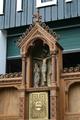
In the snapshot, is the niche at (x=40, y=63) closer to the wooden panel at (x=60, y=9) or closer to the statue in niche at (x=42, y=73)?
the statue in niche at (x=42, y=73)

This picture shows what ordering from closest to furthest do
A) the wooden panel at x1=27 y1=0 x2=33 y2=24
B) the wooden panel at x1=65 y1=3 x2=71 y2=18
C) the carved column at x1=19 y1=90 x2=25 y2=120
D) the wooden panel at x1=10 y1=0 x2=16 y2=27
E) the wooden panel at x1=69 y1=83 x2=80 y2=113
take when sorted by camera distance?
the wooden panel at x1=69 y1=83 x2=80 y2=113 < the carved column at x1=19 y1=90 x2=25 y2=120 < the wooden panel at x1=65 y1=3 x2=71 y2=18 < the wooden panel at x1=27 y1=0 x2=33 y2=24 < the wooden panel at x1=10 y1=0 x2=16 y2=27

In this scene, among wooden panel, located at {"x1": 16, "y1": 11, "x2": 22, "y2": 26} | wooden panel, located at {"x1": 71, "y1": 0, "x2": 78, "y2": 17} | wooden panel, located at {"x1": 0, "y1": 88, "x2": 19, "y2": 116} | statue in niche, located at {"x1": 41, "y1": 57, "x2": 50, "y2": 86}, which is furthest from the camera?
wooden panel, located at {"x1": 16, "y1": 11, "x2": 22, "y2": 26}

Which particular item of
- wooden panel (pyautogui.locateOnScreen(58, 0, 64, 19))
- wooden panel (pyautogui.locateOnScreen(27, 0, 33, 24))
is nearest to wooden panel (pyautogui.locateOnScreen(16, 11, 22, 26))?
wooden panel (pyautogui.locateOnScreen(27, 0, 33, 24))

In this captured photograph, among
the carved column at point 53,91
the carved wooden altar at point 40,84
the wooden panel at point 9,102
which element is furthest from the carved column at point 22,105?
the carved column at point 53,91

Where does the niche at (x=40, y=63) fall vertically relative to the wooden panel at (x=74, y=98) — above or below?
above

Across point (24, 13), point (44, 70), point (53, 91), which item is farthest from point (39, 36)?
point (24, 13)

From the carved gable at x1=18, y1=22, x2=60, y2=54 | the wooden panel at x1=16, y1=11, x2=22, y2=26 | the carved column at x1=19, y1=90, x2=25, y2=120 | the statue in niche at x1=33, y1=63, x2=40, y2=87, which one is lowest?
the carved column at x1=19, y1=90, x2=25, y2=120

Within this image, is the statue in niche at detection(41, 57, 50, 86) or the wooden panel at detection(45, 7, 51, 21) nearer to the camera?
the statue in niche at detection(41, 57, 50, 86)

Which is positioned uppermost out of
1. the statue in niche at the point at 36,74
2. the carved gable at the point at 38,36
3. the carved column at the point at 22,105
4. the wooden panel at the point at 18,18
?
the wooden panel at the point at 18,18

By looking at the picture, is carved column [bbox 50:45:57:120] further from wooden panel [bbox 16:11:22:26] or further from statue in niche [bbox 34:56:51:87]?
wooden panel [bbox 16:11:22:26]

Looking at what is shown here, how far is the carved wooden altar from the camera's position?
10.7 meters

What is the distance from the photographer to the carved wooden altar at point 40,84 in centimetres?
1067

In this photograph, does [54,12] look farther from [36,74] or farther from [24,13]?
[36,74]

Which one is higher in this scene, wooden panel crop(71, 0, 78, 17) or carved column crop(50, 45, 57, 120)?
wooden panel crop(71, 0, 78, 17)
